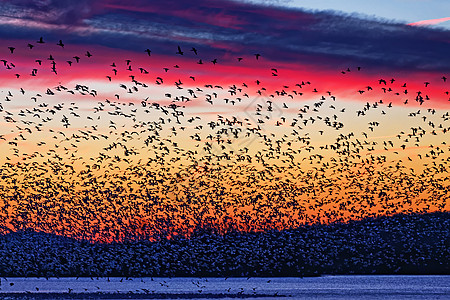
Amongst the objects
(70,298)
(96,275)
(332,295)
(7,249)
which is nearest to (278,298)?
(332,295)

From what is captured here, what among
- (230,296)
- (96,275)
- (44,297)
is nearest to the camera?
(44,297)

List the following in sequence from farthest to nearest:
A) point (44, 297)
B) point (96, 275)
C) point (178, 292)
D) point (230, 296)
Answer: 1. point (96, 275)
2. point (178, 292)
3. point (230, 296)
4. point (44, 297)

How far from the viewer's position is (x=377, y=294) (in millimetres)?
114750

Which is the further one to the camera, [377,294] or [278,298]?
[377,294]

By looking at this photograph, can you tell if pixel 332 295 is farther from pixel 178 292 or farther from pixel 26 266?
pixel 26 266

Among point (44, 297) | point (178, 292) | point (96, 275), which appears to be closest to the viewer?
point (44, 297)

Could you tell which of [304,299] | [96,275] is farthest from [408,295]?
[96,275]

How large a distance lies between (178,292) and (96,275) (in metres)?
77.7

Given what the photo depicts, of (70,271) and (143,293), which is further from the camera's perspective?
(70,271)

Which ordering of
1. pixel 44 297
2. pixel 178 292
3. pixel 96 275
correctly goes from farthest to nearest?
pixel 96 275 → pixel 178 292 → pixel 44 297

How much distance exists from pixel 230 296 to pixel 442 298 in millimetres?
26341

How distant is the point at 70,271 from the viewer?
19188cm

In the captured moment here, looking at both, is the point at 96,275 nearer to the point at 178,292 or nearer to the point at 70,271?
the point at 70,271

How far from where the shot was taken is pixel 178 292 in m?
111
